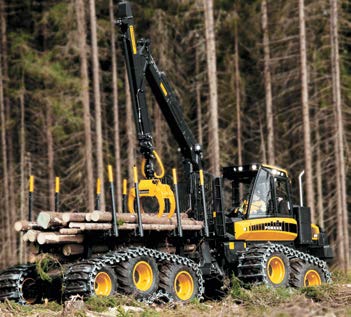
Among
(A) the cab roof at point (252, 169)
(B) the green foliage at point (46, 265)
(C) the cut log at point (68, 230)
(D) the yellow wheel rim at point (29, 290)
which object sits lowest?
(D) the yellow wheel rim at point (29, 290)

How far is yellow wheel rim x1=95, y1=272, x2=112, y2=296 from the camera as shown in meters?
13.3

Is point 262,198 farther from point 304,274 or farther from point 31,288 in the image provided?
point 31,288

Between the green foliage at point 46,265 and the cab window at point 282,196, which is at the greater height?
the cab window at point 282,196

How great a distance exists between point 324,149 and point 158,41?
32.7ft

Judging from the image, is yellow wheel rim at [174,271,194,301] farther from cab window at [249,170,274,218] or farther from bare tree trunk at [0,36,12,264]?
bare tree trunk at [0,36,12,264]

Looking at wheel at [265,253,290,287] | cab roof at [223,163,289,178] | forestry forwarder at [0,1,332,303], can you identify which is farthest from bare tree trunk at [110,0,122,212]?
wheel at [265,253,290,287]

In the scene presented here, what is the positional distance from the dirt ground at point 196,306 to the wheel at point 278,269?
1.62 meters

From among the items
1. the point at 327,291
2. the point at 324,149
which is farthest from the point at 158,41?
the point at 327,291

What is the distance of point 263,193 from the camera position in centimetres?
1691

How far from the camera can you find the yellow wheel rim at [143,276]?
14.0 meters

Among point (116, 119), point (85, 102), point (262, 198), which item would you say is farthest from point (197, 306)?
point (116, 119)

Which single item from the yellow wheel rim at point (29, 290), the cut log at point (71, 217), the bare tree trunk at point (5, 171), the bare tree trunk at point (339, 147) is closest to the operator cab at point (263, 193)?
the cut log at point (71, 217)

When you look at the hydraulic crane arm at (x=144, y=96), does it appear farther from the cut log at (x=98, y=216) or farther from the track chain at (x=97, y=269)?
the cut log at (x=98, y=216)

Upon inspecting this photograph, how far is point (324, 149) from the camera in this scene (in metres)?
36.8
